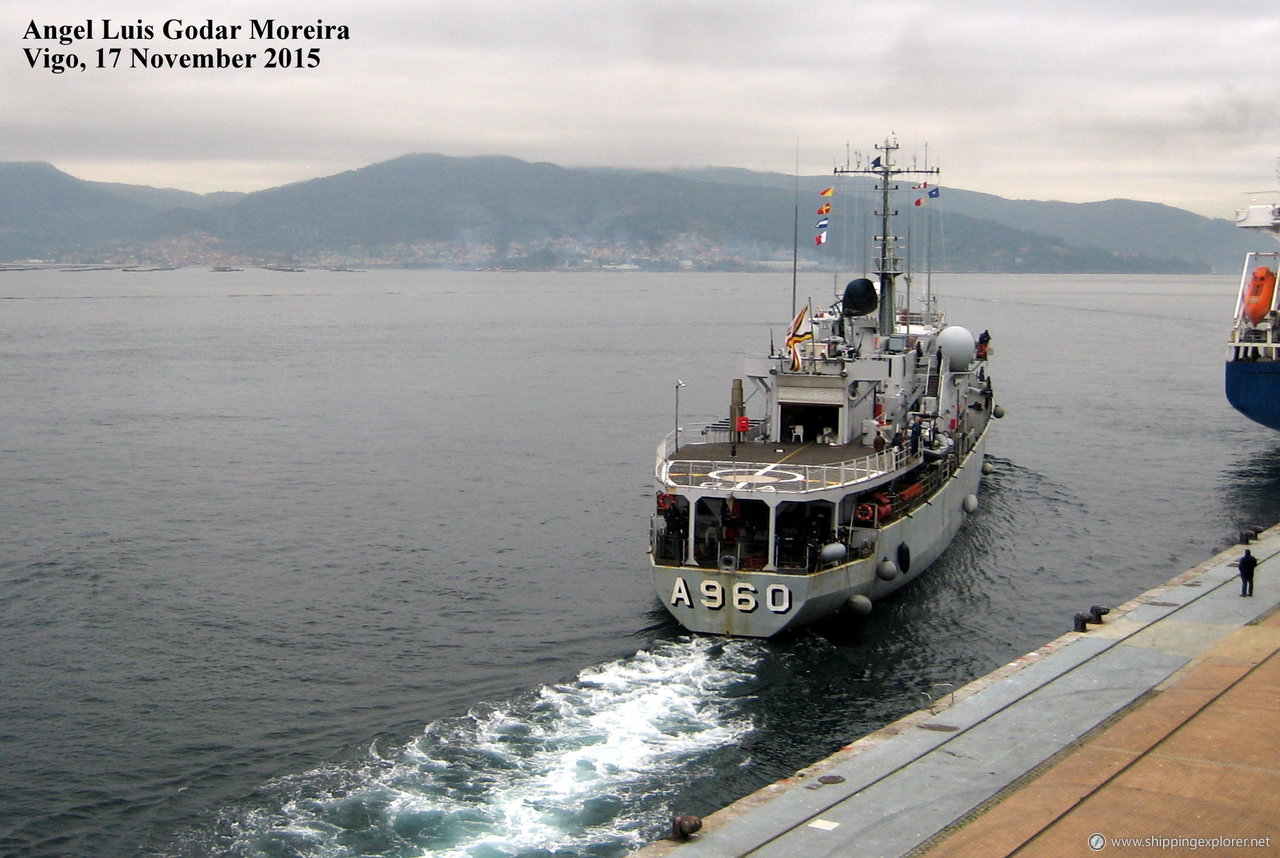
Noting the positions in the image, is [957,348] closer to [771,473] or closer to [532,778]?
[771,473]

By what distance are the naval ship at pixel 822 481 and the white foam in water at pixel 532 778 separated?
107 inches

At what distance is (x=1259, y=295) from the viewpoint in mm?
65125

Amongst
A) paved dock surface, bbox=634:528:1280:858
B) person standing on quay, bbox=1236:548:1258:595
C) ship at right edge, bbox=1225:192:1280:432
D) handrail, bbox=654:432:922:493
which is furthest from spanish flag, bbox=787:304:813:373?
ship at right edge, bbox=1225:192:1280:432

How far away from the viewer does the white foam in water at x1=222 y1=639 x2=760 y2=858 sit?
22.2 metres

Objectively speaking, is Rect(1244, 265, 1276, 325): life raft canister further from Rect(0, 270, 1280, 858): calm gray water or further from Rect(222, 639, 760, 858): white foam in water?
Rect(222, 639, 760, 858): white foam in water

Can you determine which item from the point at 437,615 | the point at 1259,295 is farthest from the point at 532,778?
the point at 1259,295

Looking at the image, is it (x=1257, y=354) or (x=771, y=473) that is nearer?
(x=771, y=473)

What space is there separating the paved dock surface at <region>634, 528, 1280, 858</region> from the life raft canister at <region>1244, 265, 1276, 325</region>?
3953cm

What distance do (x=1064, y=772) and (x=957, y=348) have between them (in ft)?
115

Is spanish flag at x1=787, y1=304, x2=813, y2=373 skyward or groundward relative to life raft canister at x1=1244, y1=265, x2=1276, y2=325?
groundward

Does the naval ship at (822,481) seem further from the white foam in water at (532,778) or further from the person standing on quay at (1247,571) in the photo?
the person standing on quay at (1247,571)

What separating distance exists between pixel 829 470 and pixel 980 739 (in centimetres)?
1336

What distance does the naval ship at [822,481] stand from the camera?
33.0m

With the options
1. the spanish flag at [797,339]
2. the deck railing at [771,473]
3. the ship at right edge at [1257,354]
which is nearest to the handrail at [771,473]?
the deck railing at [771,473]
